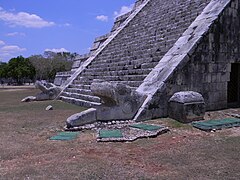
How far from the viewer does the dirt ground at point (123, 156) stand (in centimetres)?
380

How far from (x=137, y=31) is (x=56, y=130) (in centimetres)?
853

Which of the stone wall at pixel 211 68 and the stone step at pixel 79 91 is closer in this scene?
the stone wall at pixel 211 68

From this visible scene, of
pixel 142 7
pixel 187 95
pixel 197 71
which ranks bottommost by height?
pixel 187 95

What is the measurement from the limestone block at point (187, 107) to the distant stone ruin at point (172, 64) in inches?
19.1

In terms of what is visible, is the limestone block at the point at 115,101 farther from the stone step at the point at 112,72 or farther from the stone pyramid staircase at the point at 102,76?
the stone step at the point at 112,72

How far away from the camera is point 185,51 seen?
8133mm

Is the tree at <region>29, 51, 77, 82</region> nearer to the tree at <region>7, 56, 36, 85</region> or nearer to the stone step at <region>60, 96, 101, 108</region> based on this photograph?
the tree at <region>7, 56, 36, 85</region>

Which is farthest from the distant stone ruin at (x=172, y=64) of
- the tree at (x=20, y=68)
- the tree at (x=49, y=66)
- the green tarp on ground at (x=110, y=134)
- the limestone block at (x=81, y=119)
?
the tree at (x=20, y=68)

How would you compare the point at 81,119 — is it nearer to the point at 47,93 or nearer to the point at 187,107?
the point at 187,107

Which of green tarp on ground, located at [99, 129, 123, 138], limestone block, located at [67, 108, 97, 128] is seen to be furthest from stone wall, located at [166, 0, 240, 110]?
green tarp on ground, located at [99, 129, 123, 138]

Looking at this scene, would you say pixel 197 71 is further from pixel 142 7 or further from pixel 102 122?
pixel 142 7

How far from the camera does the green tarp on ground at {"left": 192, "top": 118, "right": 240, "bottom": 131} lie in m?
6.33

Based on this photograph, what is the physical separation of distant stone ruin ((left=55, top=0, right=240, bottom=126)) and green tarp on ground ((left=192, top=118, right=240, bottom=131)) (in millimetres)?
1151

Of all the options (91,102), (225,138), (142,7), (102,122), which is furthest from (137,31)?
(225,138)
